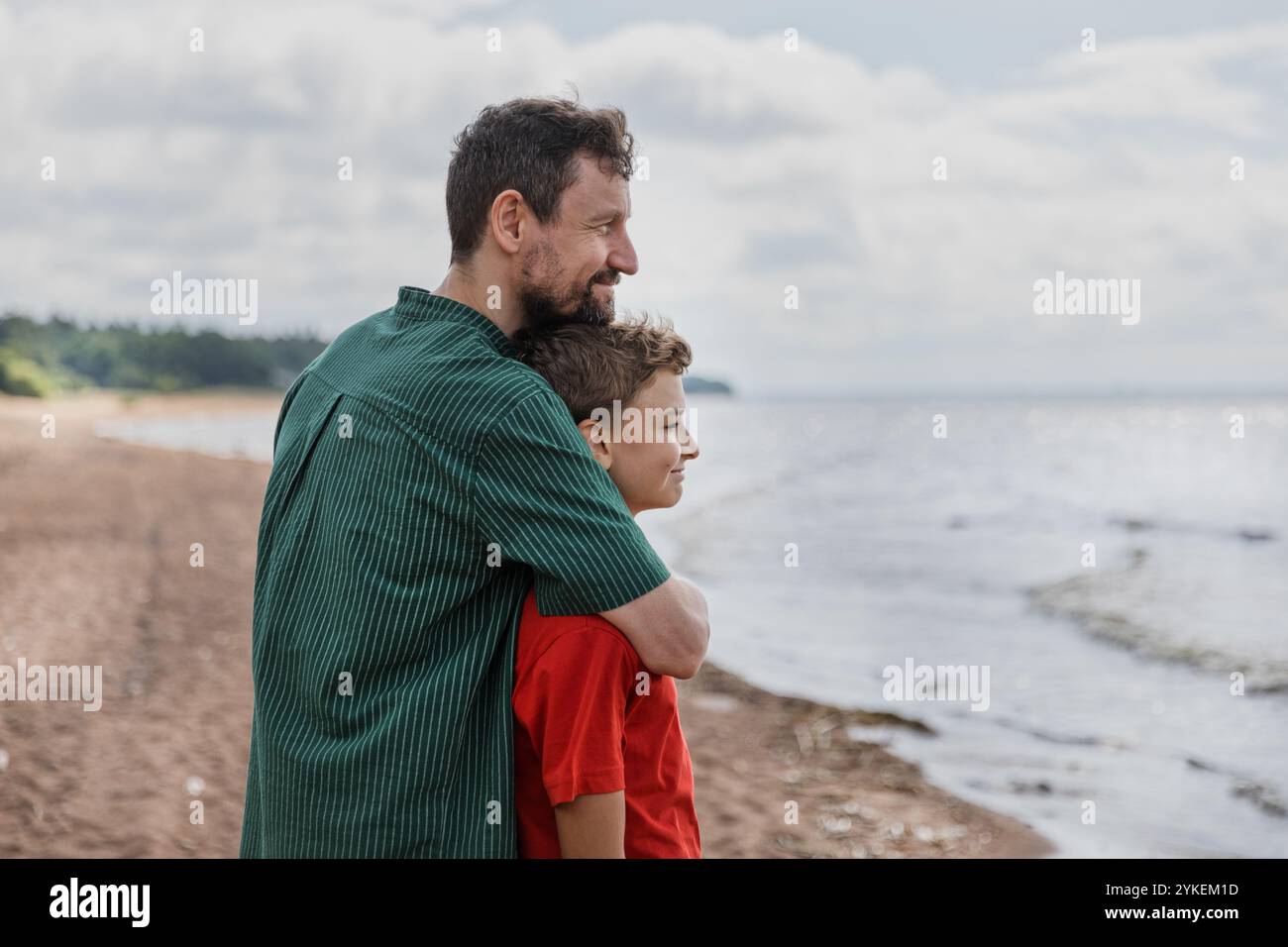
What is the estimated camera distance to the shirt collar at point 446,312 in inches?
81.8

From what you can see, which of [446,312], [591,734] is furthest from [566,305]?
[591,734]

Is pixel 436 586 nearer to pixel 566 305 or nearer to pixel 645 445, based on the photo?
pixel 645 445

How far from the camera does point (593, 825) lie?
1879mm

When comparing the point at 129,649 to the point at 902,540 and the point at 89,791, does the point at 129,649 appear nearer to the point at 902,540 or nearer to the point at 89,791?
the point at 89,791

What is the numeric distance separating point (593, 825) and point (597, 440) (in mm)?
676

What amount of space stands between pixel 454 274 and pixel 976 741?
22.4 feet

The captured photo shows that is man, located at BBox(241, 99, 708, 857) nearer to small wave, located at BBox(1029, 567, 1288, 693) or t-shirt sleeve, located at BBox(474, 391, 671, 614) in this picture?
t-shirt sleeve, located at BBox(474, 391, 671, 614)

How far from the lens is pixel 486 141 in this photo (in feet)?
7.23

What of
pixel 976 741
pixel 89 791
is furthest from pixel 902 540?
pixel 89 791

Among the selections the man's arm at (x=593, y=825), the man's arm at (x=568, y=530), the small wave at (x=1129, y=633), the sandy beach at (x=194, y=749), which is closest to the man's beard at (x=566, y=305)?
the man's arm at (x=568, y=530)

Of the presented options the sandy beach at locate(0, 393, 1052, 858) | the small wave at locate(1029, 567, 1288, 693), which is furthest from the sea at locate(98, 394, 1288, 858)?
the sandy beach at locate(0, 393, 1052, 858)

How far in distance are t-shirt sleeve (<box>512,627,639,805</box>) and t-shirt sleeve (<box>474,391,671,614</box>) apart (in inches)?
2.6

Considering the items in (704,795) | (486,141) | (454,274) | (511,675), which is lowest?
(704,795)

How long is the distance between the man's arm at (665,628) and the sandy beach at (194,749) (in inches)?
173
